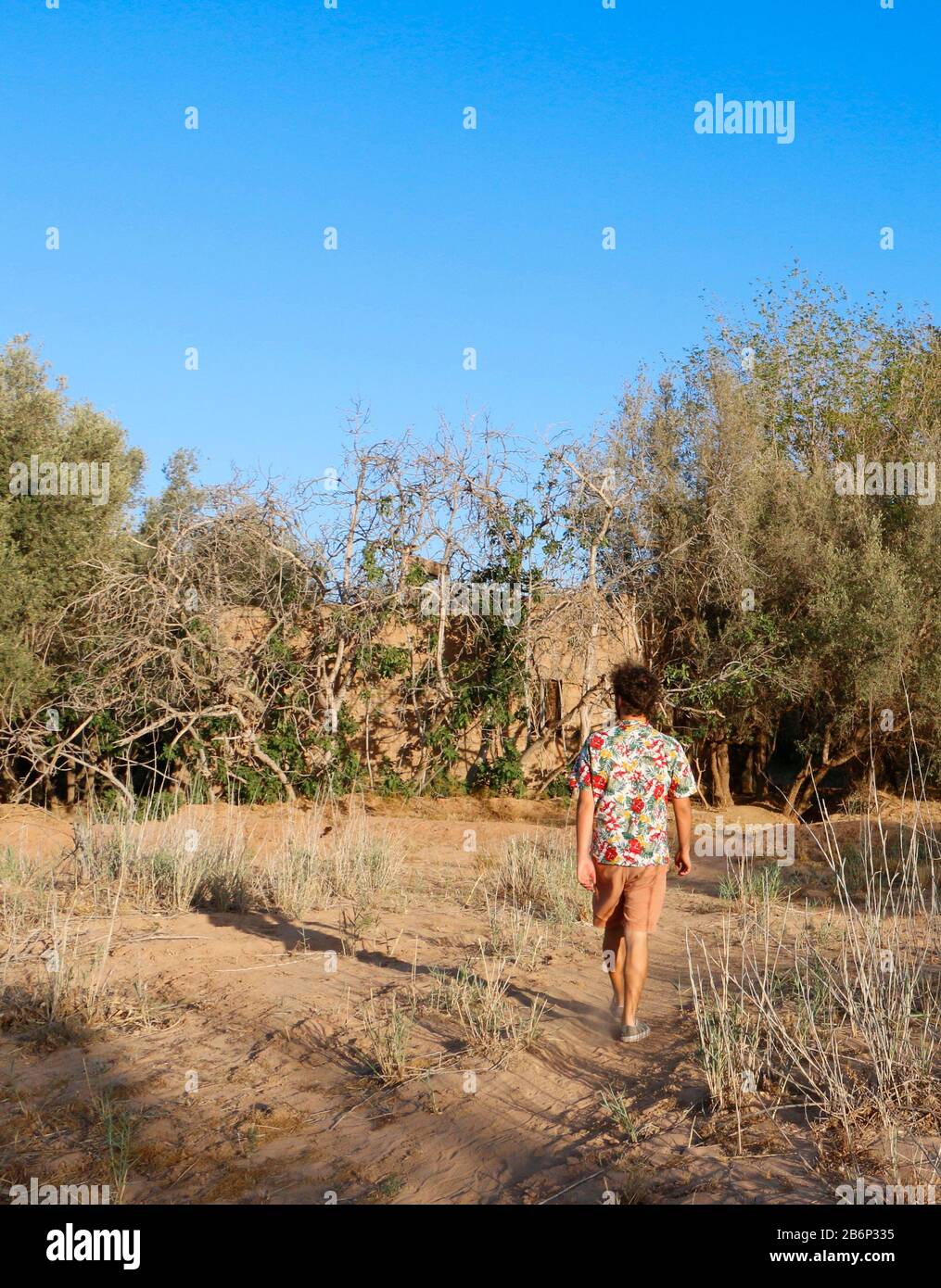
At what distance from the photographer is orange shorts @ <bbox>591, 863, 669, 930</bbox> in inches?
209

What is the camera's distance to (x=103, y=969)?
607 centimetres

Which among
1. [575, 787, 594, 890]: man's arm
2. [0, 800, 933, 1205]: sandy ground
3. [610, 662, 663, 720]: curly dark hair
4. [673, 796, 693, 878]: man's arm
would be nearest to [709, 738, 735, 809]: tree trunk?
[0, 800, 933, 1205]: sandy ground

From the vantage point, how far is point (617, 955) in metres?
5.49

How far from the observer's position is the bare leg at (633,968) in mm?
5336

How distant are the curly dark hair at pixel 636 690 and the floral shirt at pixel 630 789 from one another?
4.9 inches

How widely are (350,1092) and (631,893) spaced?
159 cm

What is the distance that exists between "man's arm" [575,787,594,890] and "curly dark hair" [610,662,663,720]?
468 millimetres

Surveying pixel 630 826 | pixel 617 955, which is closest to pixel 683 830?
pixel 630 826

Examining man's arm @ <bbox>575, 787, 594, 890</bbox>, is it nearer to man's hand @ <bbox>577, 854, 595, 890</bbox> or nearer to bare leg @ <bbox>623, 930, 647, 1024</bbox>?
man's hand @ <bbox>577, 854, 595, 890</bbox>

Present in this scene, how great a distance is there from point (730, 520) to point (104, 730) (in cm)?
845

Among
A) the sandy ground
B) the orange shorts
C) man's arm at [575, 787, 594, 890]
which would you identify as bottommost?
the sandy ground

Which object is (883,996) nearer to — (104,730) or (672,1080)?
(672,1080)

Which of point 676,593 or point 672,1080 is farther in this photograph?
point 676,593
